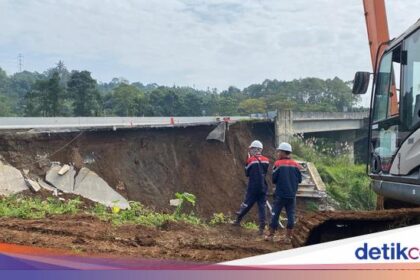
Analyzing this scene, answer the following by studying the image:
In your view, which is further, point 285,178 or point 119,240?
point 285,178

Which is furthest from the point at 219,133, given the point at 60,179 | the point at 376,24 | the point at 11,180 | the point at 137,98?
the point at 137,98

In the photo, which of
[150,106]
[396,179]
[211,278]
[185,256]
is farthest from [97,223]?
[150,106]

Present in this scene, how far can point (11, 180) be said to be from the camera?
45.4ft

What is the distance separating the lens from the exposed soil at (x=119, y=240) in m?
4.99

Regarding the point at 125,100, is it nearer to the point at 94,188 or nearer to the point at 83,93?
the point at 83,93

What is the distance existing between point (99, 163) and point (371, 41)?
433 inches

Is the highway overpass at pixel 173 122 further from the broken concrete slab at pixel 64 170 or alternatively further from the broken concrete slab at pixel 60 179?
the broken concrete slab at pixel 60 179

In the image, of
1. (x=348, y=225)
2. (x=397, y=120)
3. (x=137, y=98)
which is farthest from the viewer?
(x=137, y=98)

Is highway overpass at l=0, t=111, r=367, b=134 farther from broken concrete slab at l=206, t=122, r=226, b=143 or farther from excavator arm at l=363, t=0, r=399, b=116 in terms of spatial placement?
excavator arm at l=363, t=0, r=399, b=116

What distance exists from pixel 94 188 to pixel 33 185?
3.10 metres

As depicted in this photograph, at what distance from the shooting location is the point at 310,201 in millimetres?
21688

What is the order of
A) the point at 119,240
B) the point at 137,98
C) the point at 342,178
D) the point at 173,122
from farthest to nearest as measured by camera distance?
1. the point at 137,98
2. the point at 342,178
3. the point at 173,122
4. the point at 119,240

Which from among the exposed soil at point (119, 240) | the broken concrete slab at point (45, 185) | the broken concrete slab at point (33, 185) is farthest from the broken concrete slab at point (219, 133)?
the exposed soil at point (119, 240)

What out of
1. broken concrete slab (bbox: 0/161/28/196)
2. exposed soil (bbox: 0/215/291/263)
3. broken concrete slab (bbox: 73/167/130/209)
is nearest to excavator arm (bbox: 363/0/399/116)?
exposed soil (bbox: 0/215/291/263)
